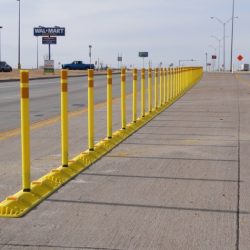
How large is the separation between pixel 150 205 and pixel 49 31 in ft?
266

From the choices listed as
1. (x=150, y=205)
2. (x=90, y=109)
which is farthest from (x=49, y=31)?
(x=150, y=205)

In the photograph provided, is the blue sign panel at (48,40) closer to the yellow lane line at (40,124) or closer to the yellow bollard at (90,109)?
the yellow lane line at (40,124)

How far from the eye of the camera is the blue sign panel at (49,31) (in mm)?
83375

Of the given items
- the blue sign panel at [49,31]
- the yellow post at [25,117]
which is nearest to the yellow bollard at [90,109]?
the yellow post at [25,117]

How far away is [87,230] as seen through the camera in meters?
5.47

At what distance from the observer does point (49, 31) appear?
85625 mm

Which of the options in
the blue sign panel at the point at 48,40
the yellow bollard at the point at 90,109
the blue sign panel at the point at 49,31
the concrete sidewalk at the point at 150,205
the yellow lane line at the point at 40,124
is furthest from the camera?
the blue sign panel at the point at 49,31

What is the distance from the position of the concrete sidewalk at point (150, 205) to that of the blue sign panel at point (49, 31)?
74155mm

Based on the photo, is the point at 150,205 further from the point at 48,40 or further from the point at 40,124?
the point at 48,40

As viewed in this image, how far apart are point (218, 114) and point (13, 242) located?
12805 mm

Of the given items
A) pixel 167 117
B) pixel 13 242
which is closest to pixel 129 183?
pixel 13 242

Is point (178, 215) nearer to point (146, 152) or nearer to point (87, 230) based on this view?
point (87, 230)

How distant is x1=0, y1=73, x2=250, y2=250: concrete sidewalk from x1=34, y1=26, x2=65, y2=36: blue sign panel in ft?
243

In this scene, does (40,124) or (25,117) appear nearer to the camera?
(25,117)
